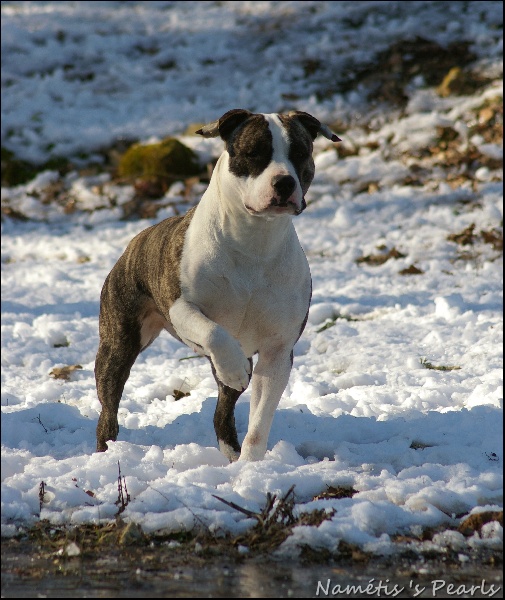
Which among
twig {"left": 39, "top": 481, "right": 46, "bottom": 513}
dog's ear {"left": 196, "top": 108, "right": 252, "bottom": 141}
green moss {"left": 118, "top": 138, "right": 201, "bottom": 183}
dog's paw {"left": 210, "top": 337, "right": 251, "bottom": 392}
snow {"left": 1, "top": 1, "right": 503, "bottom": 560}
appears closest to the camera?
twig {"left": 39, "top": 481, "right": 46, "bottom": 513}

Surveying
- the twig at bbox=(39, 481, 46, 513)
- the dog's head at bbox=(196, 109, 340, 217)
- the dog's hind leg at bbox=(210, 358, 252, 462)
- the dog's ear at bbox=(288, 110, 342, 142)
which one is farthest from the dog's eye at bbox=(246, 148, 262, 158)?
the twig at bbox=(39, 481, 46, 513)

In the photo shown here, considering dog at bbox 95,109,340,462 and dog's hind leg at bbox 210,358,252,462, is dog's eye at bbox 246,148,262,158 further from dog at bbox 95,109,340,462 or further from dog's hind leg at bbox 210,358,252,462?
dog's hind leg at bbox 210,358,252,462

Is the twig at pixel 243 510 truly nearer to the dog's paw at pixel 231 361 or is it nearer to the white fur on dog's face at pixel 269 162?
the dog's paw at pixel 231 361

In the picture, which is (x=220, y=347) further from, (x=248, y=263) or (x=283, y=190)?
(x=283, y=190)

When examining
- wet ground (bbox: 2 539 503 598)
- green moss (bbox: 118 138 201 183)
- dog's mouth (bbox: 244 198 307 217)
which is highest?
dog's mouth (bbox: 244 198 307 217)

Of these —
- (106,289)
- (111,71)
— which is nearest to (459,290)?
(106,289)

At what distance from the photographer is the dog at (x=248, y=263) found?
14.2 ft

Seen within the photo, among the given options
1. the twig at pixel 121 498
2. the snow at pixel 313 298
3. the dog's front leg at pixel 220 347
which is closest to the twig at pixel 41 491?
the snow at pixel 313 298

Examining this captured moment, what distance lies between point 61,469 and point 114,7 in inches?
633

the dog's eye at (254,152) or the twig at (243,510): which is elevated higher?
the dog's eye at (254,152)

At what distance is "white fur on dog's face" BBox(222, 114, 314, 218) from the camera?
169 inches

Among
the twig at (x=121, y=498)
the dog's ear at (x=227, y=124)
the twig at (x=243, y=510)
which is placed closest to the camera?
the twig at (x=243, y=510)

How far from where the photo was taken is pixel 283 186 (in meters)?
4.26

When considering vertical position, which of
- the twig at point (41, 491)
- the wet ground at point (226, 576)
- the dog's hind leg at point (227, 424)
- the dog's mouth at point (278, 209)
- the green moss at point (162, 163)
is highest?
the dog's mouth at point (278, 209)
